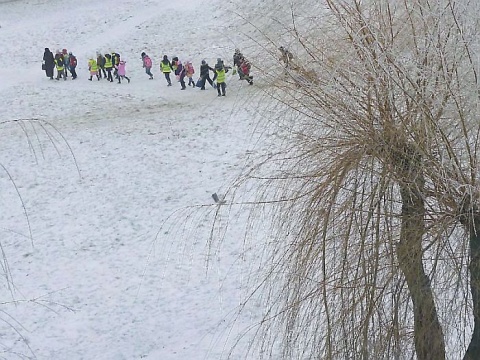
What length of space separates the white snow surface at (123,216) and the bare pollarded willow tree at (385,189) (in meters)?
1.26

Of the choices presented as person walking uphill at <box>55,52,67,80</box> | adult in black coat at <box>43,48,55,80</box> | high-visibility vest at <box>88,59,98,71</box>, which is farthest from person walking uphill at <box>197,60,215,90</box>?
adult in black coat at <box>43,48,55,80</box>

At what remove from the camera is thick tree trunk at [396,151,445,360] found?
4.88 m

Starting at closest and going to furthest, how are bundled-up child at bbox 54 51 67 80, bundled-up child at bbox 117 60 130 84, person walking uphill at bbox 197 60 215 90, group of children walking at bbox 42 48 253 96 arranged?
person walking uphill at bbox 197 60 215 90, group of children walking at bbox 42 48 253 96, bundled-up child at bbox 117 60 130 84, bundled-up child at bbox 54 51 67 80

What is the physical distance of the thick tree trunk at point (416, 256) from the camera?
4883mm

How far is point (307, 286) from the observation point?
539 centimetres

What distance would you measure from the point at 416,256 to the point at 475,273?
1.52 ft

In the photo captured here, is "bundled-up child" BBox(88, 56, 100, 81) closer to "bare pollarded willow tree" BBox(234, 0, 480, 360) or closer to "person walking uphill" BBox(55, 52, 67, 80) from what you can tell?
"person walking uphill" BBox(55, 52, 67, 80)

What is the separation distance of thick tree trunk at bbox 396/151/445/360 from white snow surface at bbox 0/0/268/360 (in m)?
1.99

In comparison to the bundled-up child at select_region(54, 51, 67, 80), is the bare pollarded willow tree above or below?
below

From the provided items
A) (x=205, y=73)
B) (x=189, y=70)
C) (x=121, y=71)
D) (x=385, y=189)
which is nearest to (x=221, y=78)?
(x=205, y=73)

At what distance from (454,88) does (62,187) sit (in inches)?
495

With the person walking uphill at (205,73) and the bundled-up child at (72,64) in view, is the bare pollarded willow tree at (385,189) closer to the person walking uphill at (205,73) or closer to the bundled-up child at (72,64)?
the person walking uphill at (205,73)

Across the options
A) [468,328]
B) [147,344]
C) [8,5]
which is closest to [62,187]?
[147,344]

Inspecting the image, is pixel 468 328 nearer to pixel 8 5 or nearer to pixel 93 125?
pixel 93 125
